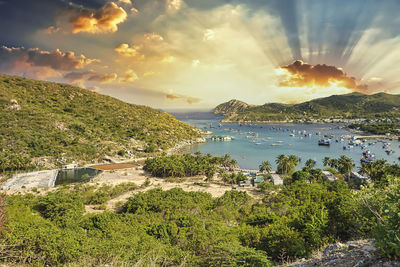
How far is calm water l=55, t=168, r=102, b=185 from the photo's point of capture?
4255 cm

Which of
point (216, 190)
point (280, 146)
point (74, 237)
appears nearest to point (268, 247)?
point (74, 237)

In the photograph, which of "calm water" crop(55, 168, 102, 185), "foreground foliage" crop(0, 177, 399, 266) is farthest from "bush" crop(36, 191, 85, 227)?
"calm water" crop(55, 168, 102, 185)

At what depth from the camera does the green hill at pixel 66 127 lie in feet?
173

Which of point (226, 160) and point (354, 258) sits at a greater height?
point (354, 258)

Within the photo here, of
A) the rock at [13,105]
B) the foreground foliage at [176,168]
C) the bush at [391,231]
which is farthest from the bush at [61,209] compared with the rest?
the rock at [13,105]

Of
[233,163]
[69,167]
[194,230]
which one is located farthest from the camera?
[233,163]

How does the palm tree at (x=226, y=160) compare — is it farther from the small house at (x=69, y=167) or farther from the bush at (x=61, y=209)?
the small house at (x=69, y=167)

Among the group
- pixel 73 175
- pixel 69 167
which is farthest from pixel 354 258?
pixel 69 167

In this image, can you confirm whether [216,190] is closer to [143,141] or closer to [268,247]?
[268,247]

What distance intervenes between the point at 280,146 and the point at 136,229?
85532mm

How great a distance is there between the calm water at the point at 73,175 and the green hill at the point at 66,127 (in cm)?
646

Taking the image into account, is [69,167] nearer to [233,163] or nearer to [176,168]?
[176,168]

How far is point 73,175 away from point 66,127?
2786cm

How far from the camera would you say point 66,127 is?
219 ft
